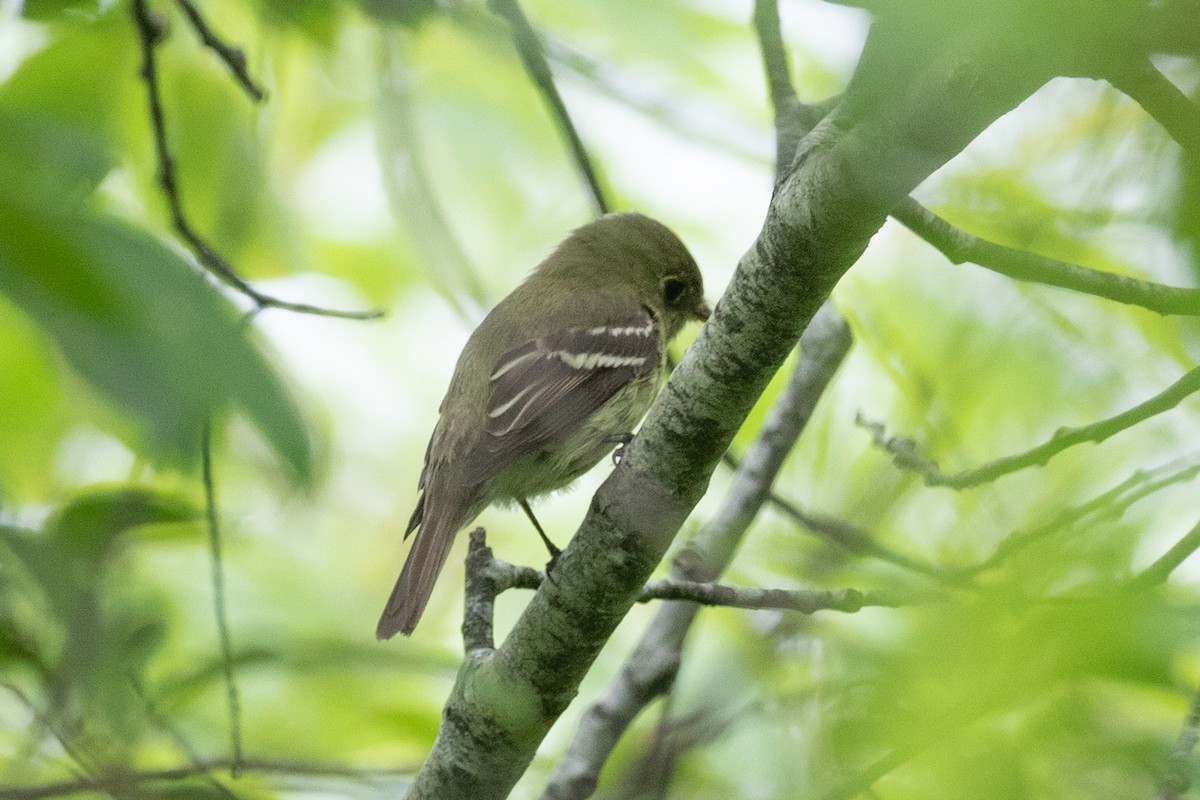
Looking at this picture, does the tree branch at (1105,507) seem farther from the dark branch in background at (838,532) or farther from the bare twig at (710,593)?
the dark branch in background at (838,532)

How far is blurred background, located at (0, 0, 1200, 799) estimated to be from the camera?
1.42 m

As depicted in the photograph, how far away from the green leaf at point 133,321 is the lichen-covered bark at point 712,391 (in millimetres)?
893

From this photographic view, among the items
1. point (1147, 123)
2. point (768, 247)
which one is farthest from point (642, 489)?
point (1147, 123)

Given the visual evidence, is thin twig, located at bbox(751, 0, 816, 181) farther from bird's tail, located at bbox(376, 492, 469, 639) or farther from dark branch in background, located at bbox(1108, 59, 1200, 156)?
bird's tail, located at bbox(376, 492, 469, 639)

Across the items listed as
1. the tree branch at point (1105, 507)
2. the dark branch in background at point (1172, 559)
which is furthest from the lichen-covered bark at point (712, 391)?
the dark branch in background at point (1172, 559)

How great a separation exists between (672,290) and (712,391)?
3372 millimetres

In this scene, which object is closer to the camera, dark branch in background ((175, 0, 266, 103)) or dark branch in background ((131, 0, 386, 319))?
dark branch in background ((131, 0, 386, 319))

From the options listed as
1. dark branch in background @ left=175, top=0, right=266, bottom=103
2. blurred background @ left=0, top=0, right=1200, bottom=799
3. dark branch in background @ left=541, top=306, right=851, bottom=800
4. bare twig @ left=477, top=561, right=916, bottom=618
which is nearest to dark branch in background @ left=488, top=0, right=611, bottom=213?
blurred background @ left=0, top=0, right=1200, bottom=799

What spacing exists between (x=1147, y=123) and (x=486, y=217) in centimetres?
547

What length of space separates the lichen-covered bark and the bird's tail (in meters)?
0.79

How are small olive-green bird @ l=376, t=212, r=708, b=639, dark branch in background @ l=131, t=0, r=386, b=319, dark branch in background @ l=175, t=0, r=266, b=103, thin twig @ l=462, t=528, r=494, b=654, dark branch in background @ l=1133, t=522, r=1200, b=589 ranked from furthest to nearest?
small olive-green bird @ l=376, t=212, r=708, b=639, dark branch in background @ l=175, t=0, r=266, b=103, thin twig @ l=462, t=528, r=494, b=654, dark branch in background @ l=131, t=0, r=386, b=319, dark branch in background @ l=1133, t=522, r=1200, b=589

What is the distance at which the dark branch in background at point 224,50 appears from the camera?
3.24 metres

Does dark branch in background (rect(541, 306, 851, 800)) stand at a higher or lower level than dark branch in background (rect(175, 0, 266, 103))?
lower

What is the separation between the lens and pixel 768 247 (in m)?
2.13
